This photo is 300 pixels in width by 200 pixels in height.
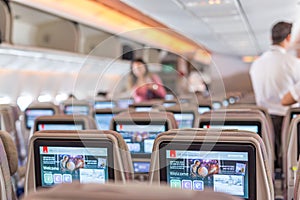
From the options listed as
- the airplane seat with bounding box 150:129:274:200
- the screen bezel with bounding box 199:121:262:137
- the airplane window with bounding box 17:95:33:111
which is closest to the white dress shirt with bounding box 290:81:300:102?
the screen bezel with bounding box 199:121:262:137

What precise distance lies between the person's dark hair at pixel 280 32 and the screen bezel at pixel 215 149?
2.83 meters

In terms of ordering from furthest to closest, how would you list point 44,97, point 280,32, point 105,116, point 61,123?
point 44,97
point 105,116
point 280,32
point 61,123

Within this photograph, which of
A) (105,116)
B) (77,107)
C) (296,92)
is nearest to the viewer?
(296,92)

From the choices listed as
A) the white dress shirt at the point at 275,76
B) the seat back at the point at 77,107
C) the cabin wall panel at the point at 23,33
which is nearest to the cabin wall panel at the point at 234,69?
the cabin wall panel at the point at 23,33

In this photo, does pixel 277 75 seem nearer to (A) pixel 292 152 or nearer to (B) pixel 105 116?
(A) pixel 292 152

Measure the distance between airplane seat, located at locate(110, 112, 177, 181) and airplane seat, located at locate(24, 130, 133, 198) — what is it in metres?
1.34

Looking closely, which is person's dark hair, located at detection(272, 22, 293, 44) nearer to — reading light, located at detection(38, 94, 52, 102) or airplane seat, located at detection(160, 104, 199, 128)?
airplane seat, located at detection(160, 104, 199, 128)

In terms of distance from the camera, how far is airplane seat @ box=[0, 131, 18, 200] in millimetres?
2553

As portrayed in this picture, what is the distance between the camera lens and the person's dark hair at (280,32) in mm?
4883

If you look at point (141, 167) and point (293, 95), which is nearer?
point (141, 167)

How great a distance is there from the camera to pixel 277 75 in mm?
5035

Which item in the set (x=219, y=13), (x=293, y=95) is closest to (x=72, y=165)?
(x=293, y=95)

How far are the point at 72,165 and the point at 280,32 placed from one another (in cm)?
316

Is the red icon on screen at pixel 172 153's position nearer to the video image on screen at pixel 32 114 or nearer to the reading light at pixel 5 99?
the video image on screen at pixel 32 114
